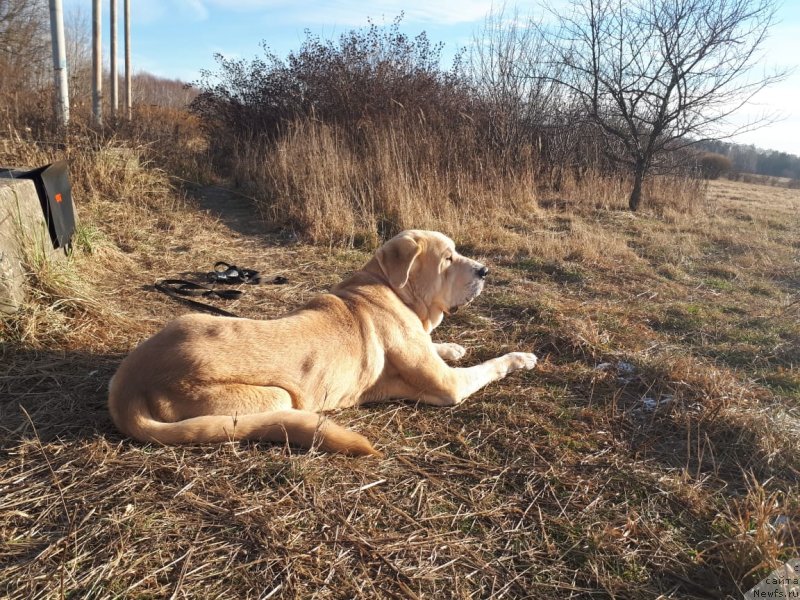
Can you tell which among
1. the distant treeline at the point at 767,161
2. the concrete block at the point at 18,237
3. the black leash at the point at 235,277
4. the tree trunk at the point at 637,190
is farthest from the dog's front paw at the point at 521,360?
the distant treeline at the point at 767,161

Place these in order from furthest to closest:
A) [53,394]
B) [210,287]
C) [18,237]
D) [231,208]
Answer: [231,208]
[210,287]
[18,237]
[53,394]

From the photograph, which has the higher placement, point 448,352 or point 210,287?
point 210,287

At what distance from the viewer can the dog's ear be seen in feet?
10.7

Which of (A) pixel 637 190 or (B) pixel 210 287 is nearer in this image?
(B) pixel 210 287

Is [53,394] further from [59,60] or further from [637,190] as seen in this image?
[637,190]

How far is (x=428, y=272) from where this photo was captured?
131 inches

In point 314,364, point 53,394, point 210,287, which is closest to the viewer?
point 314,364

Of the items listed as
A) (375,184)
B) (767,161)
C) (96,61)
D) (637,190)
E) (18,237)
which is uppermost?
(767,161)

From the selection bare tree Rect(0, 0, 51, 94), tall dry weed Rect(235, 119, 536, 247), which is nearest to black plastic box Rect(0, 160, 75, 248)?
tall dry weed Rect(235, 119, 536, 247)

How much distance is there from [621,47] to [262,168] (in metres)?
8.57

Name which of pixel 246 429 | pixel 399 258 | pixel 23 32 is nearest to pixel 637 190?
pixel 399 258

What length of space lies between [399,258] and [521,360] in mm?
1148

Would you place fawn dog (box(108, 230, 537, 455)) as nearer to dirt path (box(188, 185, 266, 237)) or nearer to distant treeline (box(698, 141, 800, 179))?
dirt path (box(188, 185, 266, 237))

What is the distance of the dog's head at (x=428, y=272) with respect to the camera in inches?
129
